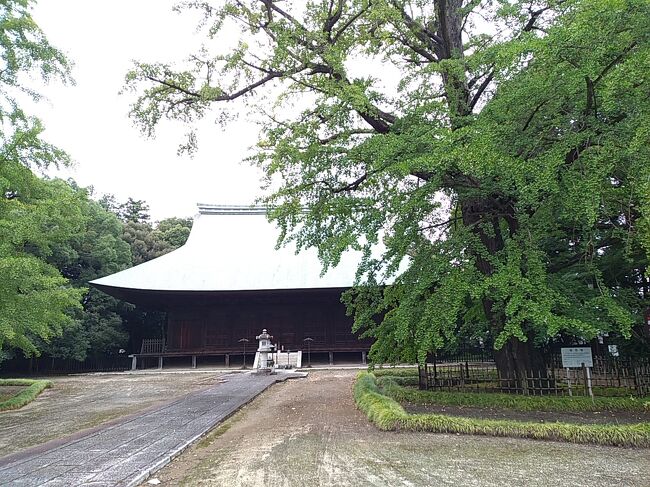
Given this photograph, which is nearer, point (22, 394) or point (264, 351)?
point (22, 394)

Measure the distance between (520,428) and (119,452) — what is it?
5.48 metres

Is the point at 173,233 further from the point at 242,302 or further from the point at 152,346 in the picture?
the point at 242,302

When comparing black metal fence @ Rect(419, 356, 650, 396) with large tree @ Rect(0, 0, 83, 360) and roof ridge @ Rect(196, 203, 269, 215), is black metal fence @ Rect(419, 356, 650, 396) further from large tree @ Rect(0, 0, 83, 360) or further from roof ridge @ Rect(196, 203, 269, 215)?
roof ridge @ Rect(196, 203, 269, 215)

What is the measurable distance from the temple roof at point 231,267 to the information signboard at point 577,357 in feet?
34.7

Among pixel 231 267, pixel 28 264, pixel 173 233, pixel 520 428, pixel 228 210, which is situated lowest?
pixel 520 428

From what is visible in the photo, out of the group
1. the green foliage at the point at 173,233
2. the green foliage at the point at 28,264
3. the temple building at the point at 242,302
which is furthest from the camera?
the green foliage at the point at 173,233

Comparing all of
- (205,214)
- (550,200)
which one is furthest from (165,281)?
(550,200)

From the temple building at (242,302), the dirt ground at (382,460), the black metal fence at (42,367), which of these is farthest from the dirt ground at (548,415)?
the black metal fence at (42,367)

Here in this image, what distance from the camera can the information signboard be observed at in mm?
8562

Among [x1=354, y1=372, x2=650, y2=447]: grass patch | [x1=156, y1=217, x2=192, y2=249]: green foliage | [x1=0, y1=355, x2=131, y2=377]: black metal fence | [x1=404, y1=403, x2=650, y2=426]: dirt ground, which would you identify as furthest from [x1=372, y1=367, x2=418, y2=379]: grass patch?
[x1=156, y1=217, x2=192, y2=249]: green foliage

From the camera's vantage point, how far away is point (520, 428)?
6.35 metres

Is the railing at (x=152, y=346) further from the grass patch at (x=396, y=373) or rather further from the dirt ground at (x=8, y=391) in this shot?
the grass patch at (x=396, y=373)

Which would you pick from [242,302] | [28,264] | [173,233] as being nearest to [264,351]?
[242,302]

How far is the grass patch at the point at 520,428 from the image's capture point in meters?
5.85
